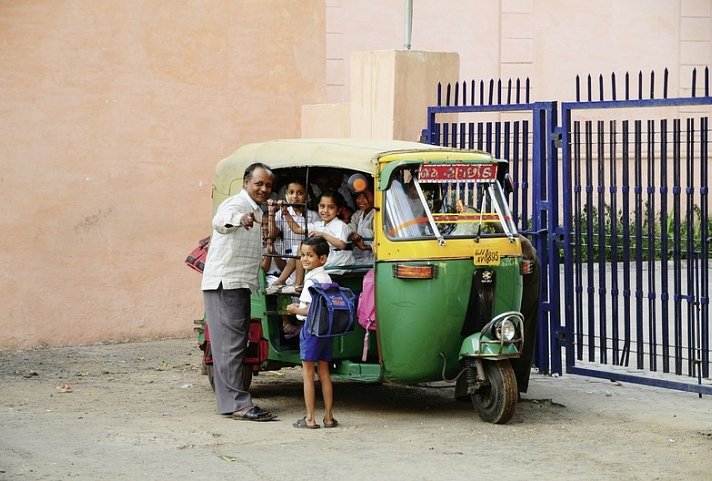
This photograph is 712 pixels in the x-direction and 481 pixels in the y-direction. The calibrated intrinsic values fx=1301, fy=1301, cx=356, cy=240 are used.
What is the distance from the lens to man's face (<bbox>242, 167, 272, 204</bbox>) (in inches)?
338

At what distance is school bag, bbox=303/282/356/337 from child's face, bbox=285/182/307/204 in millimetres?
970

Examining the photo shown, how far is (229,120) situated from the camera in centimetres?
1298

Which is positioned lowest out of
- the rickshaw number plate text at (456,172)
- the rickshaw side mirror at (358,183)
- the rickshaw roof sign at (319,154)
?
the rickshaw side mirror at (358,183)

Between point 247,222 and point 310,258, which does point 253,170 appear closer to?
point 247,222

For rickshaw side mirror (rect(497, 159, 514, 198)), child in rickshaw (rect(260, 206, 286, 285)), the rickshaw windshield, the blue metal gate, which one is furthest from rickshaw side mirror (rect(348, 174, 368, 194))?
the blue metal gate

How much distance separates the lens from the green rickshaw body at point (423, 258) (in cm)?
→ 834

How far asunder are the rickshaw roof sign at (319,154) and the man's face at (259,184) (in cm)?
38

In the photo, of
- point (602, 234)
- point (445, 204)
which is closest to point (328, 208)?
point (445, 204)

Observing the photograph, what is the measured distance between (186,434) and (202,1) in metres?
5.87

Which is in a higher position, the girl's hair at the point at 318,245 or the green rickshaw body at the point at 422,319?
the girl's hair at the point at 318,245

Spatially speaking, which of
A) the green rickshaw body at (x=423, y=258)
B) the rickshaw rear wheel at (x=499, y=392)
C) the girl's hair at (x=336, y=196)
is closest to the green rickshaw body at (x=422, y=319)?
the green rickshaw body at (x=423, y=258)

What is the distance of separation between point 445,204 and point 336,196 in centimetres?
76

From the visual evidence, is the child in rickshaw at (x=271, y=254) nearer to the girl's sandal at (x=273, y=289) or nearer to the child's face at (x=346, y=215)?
the girl's sandal at (x=273, y=289)

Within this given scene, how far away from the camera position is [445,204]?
8.92 meters
